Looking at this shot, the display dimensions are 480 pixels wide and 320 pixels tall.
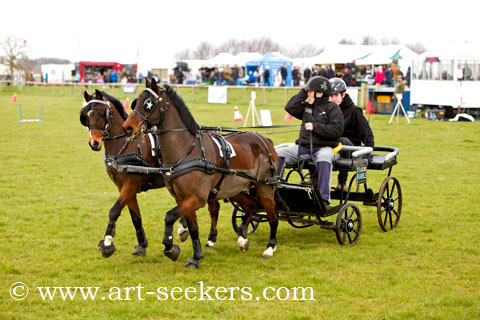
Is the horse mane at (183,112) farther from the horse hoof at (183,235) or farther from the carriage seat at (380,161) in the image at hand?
the carriage seat at (380,161)

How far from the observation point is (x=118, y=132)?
7438mm

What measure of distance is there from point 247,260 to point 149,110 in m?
2.31

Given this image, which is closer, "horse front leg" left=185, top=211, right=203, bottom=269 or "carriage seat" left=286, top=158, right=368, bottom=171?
"horse front leg" left=185, top=211, right=203, bottom=269

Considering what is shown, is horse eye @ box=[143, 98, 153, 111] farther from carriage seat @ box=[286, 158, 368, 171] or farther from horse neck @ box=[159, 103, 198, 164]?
carriage seat @ box=[286, 158, 368, 171]

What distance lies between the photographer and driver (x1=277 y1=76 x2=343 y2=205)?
797cm

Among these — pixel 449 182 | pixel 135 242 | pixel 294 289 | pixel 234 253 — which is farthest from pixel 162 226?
pixel 449 182

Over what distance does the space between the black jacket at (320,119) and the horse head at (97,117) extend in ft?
8.52

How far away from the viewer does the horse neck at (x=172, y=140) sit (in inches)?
266

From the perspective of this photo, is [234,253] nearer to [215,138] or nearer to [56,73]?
[215,138]

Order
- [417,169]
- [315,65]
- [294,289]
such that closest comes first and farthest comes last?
[294,289], [417,169], [315,65]

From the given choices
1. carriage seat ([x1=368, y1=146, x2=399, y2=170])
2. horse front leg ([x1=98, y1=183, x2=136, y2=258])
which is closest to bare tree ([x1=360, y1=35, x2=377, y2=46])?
carriage seat ([x1=368, y1=146, x2=399, y2=170])

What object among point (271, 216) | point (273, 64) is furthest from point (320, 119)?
point (273, 64)

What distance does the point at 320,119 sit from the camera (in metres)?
8.15

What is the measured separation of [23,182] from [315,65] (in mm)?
35934
